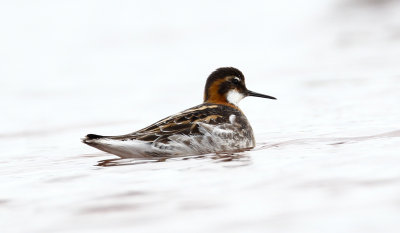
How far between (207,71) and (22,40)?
6365mm

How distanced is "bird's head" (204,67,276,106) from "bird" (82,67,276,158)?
402 mm

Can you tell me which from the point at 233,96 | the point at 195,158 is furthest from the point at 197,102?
the point at 195,158

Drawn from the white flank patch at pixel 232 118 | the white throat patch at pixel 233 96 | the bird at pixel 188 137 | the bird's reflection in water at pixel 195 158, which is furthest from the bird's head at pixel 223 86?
the bird's reflection in water at pixel 195 158

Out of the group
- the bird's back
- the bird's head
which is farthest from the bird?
the bird's head

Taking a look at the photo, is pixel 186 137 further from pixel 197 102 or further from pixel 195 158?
pixel 197 102

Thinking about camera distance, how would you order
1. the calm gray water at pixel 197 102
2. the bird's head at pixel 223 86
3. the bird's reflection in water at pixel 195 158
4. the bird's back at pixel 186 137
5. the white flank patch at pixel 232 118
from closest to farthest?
the calm gray water at pixel 197 102
the bird's reflection in water at pixel 195 158
the bird's back at pixel 186 137
the white flank patch at pixel 232 118
the bird's head at pixel 223 86

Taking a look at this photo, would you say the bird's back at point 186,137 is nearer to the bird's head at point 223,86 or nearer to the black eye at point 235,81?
the bird's head at point 223,86

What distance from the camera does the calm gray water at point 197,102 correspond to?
15.1ft

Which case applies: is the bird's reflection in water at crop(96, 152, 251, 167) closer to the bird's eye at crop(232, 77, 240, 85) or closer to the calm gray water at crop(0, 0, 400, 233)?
the calm gray water at crop(0, 0, 400, 233)

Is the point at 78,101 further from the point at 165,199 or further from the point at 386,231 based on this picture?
the point at 386,231

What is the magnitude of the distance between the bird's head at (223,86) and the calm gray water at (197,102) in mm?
666

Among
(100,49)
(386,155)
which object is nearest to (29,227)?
(386,155)

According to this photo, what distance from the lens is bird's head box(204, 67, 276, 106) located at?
8.48 metres

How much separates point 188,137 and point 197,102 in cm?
505
